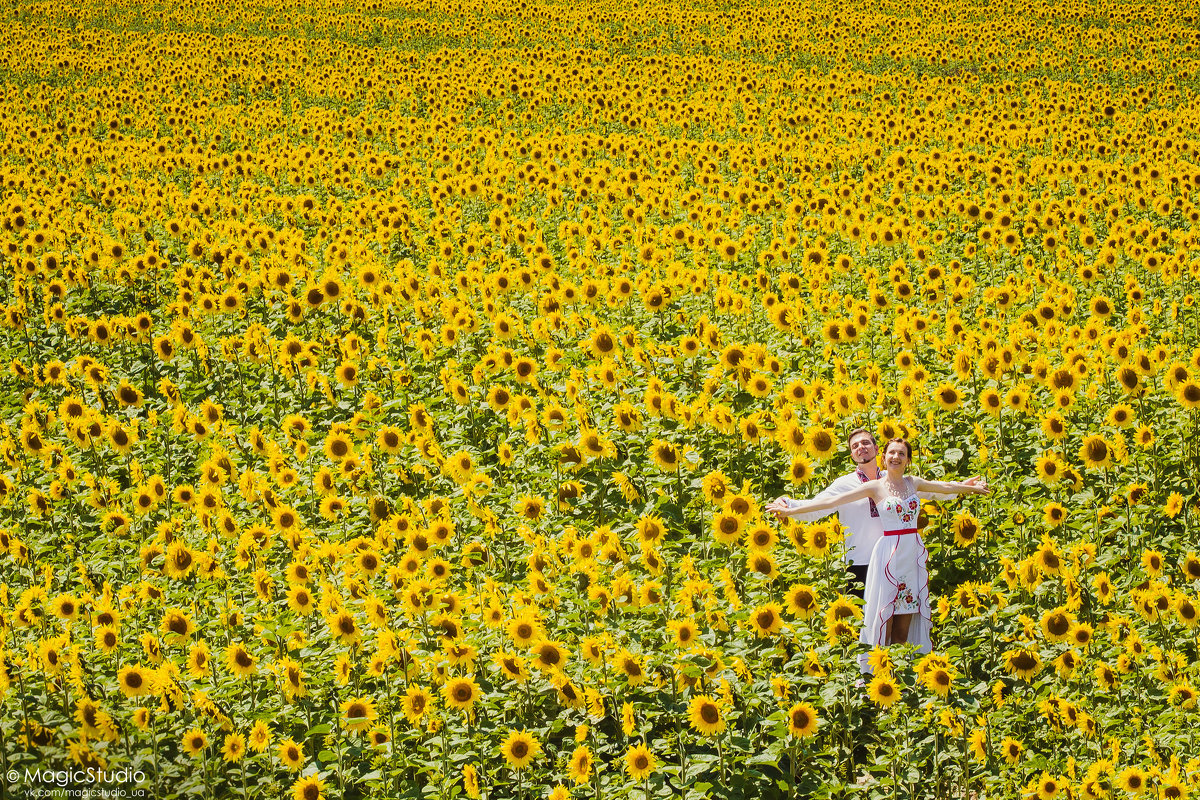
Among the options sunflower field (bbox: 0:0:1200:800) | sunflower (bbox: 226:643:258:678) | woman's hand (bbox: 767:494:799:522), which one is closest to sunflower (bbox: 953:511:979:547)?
sunflower field (bbox: 0:0:1200:800)

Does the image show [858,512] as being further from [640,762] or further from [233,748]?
[233,748]

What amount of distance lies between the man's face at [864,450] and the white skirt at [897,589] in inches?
21.7

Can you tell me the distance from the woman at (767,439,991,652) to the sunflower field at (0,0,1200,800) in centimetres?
24

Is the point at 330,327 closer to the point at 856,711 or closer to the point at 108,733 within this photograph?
the point at 108,733

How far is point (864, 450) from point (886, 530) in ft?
1.83

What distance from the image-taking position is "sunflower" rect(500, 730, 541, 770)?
525cm

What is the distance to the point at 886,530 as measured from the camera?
6.18m

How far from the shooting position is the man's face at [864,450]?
21.5 feet

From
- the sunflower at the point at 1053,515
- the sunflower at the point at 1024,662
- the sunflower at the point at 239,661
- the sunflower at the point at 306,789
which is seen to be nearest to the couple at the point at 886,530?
the sunflower at the point at 1024,662

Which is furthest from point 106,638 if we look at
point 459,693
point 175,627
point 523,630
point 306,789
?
point 523,630

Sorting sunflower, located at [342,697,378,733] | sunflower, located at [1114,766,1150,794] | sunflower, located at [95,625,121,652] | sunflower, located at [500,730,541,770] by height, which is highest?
sunflower, located at [95,625,121,652]

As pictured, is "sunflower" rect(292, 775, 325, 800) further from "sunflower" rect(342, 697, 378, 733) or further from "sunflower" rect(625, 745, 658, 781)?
"sunflower" rect(625, 745, 658, 781)

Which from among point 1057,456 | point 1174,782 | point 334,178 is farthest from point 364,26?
point 1174,782

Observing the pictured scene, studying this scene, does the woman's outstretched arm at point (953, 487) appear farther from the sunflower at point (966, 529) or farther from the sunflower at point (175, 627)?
the sunflower at point (175, 627)
